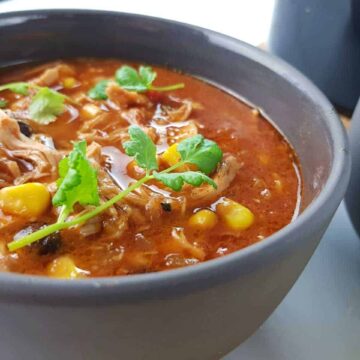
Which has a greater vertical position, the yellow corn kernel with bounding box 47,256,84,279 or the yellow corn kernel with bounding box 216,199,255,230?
the yellow corn kernel with bounding box 216,199,255,230

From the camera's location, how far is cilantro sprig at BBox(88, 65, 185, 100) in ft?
6.71

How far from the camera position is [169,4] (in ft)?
10.8

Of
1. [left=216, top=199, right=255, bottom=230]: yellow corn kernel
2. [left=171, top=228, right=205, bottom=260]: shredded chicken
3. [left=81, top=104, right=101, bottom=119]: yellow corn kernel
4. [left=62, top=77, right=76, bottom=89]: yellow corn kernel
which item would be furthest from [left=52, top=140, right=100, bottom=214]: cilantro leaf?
[left=62, top=77, right=76, bottom=89]: yellow corn kernel

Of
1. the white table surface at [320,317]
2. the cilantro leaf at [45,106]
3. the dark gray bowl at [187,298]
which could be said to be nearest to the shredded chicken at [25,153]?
the cilantro leaf at [45,106]

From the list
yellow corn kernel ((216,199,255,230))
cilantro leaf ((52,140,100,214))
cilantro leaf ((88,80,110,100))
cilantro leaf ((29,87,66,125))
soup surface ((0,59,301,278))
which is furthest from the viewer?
cilantro leaf ((88,80,110,100))

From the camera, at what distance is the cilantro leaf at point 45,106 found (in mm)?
1915

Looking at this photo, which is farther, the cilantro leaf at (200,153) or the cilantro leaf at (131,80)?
the cilantro leaf at (131,80)

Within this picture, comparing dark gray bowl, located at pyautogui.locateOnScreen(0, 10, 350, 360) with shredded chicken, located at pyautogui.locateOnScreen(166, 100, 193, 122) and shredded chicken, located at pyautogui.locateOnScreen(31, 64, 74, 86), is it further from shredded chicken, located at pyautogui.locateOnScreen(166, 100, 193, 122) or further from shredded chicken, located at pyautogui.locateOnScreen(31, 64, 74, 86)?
shredded chicken, located at pyautogui.locateOnScreen(31, 64, 74, 86)

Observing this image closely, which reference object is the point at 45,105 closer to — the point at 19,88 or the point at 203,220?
the point at 19,88

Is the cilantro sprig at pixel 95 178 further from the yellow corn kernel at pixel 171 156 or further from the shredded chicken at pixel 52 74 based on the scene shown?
the shredded chicken at pixel 52 74

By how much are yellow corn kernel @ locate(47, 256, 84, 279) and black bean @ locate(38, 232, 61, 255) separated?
0.09ft

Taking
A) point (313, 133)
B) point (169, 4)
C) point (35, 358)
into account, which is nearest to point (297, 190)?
point (313, 133)

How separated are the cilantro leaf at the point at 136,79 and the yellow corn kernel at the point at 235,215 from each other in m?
0.58

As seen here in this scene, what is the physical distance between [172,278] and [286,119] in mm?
965
